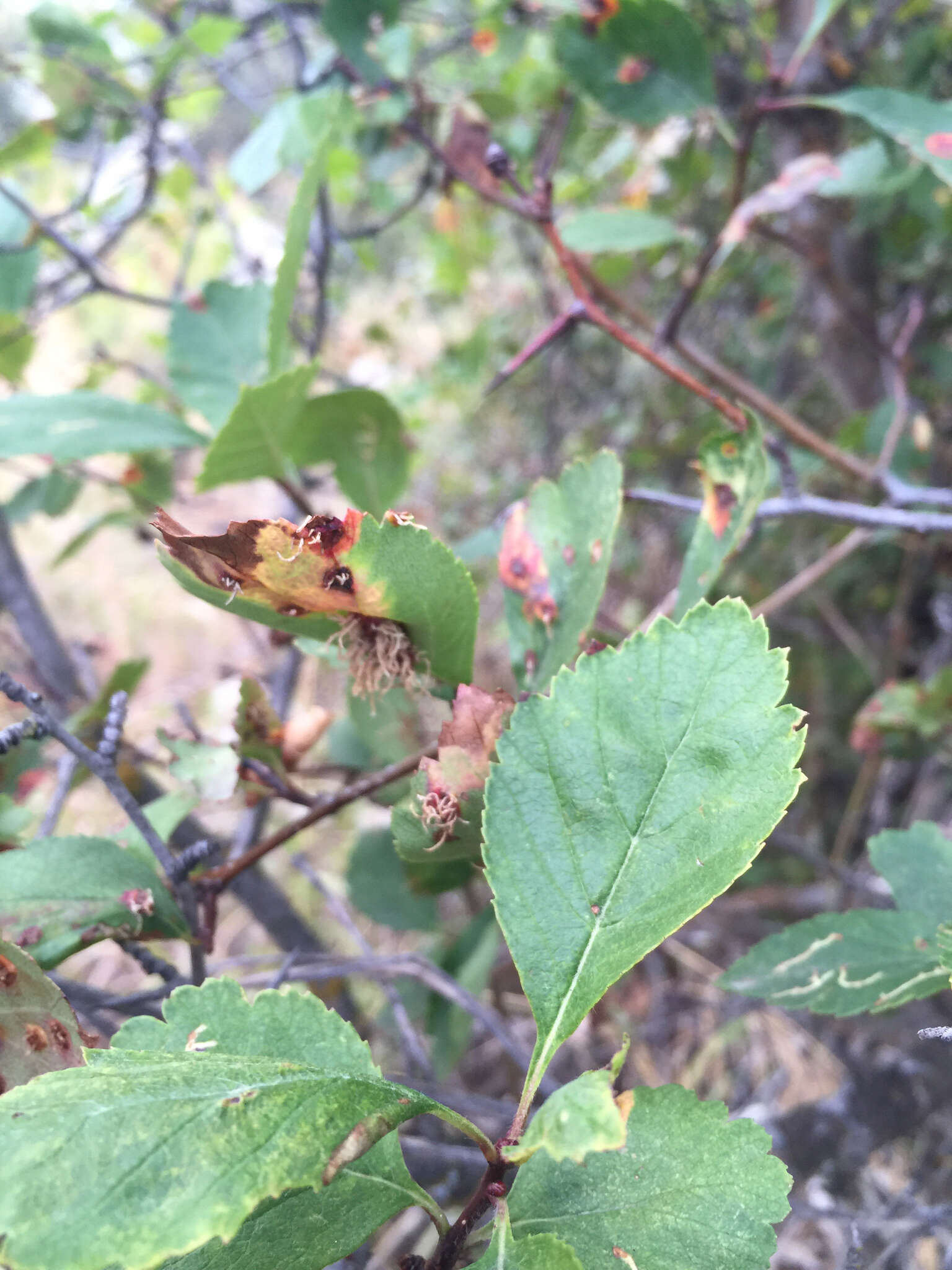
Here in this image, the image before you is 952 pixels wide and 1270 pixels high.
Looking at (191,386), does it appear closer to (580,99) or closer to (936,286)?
(580,99)

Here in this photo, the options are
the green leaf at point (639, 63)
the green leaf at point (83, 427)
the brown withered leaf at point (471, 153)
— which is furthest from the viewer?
the green leaf at point (639, 63)

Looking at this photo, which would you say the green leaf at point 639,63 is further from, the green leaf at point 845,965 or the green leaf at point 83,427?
the green leaf at point 845,965

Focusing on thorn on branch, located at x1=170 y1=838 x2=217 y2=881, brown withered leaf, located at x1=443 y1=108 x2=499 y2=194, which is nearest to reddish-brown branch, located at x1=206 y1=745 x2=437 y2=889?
thorn on branch, located at x1=170 y1=838 x2=217 y2=881

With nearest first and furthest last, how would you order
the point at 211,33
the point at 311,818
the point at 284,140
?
the point at 311,818, the point at 284,140, the point at 211,33

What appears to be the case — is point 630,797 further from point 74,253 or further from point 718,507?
point 74,253

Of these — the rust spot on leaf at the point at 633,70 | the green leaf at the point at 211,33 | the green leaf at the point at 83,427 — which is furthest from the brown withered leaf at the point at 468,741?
the green leaf at the point at 211,33

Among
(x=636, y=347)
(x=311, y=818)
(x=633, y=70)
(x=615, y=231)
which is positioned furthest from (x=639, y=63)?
(x=311, y=818)
